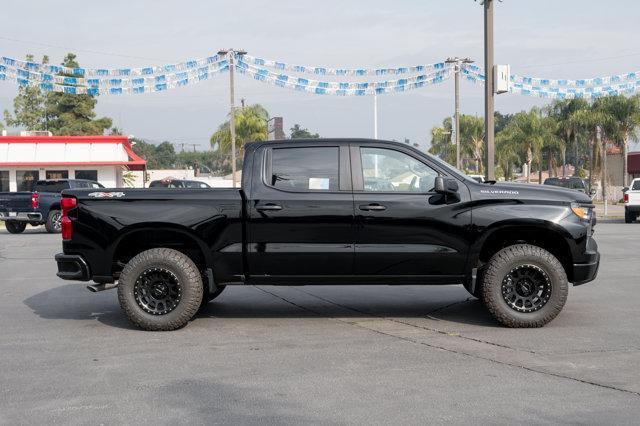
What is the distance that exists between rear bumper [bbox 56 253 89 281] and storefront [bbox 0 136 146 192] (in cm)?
3639

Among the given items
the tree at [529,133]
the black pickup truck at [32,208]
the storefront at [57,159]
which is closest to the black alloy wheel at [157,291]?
the black pickup truck at [32,208]

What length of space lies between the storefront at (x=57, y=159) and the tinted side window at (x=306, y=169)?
36.9m

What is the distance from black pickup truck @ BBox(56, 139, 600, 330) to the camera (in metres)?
7.32

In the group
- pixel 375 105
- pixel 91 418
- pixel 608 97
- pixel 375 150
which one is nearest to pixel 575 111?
pixel 608 97

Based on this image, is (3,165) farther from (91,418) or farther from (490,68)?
(91,418)

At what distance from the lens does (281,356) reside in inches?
248

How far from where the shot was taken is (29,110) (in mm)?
73688

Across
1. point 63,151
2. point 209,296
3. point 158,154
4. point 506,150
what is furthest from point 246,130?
point 158,154

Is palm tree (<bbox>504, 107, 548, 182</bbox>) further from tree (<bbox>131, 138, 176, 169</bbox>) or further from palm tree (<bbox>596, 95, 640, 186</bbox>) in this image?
tree (<bbox>131, 138, 176, 169</bbox>)

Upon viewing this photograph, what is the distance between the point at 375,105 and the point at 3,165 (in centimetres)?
2107

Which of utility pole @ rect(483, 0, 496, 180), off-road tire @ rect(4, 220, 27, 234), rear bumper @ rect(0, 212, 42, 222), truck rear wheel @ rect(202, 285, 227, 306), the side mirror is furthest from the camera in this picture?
off-road tire @ rect(4, 220, 27, 234)

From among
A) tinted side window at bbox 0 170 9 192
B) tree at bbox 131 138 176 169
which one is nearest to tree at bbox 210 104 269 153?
tinted side window at bbox 0 170 9 192

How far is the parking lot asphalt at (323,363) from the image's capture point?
479 centimetres

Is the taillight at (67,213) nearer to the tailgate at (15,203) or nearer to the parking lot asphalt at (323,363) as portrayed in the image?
the parking lot asphalt at (323,363)
